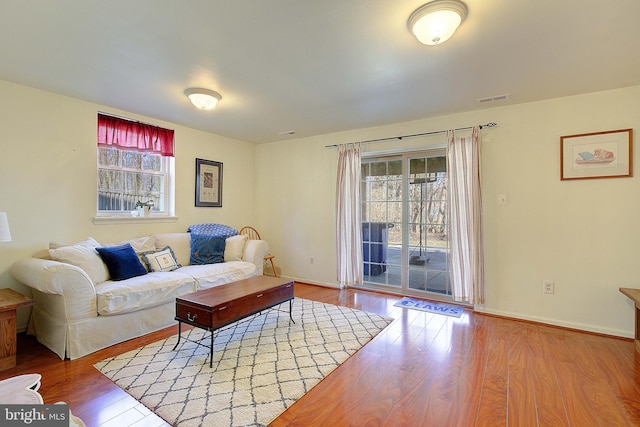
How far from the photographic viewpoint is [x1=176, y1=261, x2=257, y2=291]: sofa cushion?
339cm

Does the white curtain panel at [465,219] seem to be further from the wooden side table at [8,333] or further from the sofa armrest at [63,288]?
the wooden side table at [8,333]

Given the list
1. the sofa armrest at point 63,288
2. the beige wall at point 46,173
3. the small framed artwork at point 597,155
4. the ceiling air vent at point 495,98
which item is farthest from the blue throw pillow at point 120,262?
the small framed artwork at point 597,155

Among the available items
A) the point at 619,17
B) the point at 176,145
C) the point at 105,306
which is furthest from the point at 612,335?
the point at 176,145

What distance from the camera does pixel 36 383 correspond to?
1.17m

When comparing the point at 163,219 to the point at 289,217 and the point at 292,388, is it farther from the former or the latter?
the point at 292,388

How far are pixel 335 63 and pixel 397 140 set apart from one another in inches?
78.1

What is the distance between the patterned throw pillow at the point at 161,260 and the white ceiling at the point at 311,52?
5.67 ft

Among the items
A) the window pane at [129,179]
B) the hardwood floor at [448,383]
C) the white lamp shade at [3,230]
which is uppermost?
the window pane at [129,179]

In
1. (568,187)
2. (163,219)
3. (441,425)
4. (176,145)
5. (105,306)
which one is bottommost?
(441,425)

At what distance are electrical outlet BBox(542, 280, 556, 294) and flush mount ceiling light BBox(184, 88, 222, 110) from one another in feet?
13.2

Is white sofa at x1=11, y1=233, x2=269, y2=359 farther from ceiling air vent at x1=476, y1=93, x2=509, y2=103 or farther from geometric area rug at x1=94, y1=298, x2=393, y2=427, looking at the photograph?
ceiling air vent at x1=476, y1=93, x2=509, y2=103

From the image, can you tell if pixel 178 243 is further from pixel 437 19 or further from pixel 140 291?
pixel 437 19

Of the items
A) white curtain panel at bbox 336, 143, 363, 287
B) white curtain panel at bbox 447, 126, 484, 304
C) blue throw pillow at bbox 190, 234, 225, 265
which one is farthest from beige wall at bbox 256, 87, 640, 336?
blue throw pillow at bbox 190, 234, 225, 265

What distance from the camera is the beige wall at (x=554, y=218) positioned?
2.91 metres
